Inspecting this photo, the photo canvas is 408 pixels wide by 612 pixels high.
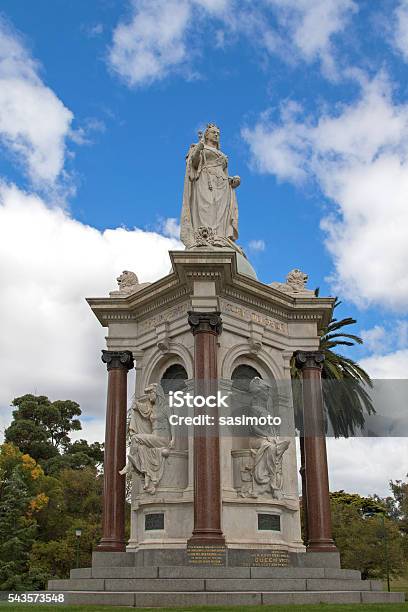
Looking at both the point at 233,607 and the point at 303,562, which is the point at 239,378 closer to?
the point at 303,562

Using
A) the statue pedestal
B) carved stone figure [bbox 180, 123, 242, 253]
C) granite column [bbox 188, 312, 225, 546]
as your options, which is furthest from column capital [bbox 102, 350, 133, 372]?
carved stone figure [bbox 180, 123, 242, 253]

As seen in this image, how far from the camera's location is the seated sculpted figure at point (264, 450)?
19672 millimetres

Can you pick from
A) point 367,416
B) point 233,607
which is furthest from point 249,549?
point 367,416

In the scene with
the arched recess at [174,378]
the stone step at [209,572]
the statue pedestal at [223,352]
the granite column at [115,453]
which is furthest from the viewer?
the arched recess at [174,378]

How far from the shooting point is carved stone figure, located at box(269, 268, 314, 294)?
23.0 metres

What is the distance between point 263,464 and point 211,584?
4.75 meters

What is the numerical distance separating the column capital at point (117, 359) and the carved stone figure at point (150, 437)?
1.76 meters

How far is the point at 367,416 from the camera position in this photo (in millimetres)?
32469

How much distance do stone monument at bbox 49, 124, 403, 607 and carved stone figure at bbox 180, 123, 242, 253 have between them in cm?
4

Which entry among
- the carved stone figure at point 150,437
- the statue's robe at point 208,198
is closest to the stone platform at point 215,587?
the carved stone figure at point 150,437

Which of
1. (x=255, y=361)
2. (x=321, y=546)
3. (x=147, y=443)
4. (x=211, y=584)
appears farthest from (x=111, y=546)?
(x=255, y=361)

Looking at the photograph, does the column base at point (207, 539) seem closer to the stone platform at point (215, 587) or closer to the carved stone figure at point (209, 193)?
the stone platform at point (215, 587)

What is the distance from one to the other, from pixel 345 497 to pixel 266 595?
181ft

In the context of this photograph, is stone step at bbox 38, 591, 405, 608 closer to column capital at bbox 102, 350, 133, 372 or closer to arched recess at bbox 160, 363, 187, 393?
arched recess at bbox 160, 363, 187, 393
